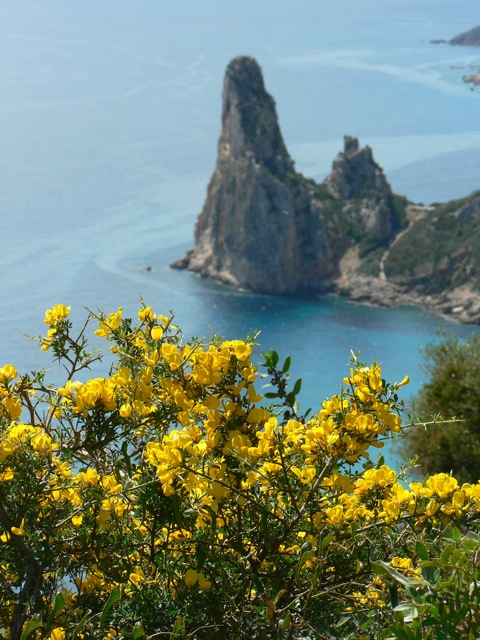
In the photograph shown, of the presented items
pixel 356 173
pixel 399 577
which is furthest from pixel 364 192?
pixel 399 577

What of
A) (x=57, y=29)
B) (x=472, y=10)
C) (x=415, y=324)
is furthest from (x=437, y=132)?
(x=472, y=10)

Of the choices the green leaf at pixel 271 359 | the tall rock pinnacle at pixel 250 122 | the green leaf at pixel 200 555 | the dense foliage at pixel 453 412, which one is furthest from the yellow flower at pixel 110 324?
the tall rock pinnacle at pixel 250 122

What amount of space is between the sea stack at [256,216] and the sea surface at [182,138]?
151 centimetres

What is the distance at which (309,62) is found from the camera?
354 ft

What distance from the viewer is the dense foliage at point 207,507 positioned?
2.39 metres

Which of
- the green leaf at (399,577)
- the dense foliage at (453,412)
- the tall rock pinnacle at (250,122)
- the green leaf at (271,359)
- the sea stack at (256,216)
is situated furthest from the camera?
the tall rock pinnacle at (250,122)

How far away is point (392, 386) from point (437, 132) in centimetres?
8155

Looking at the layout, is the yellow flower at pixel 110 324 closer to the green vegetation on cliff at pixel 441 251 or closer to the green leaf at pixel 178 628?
the green leaf at pixel 178 628

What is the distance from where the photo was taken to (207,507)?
7.98ft

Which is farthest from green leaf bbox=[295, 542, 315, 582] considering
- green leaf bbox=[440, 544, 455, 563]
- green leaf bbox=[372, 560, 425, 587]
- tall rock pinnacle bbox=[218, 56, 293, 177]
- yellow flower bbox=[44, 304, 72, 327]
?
tall rock pinnacle bbox=[218, 56, 293, 177]

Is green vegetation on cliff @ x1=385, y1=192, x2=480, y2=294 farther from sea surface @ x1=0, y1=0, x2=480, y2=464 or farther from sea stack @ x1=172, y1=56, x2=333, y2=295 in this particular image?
sea stack @ x1=172, y1=56, x2=333, y2=295

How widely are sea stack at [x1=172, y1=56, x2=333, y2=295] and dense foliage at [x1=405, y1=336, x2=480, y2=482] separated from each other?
162 ft

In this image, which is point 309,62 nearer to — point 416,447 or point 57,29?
point 57,29

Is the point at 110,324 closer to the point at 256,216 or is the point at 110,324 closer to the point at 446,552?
the point at 446,552
